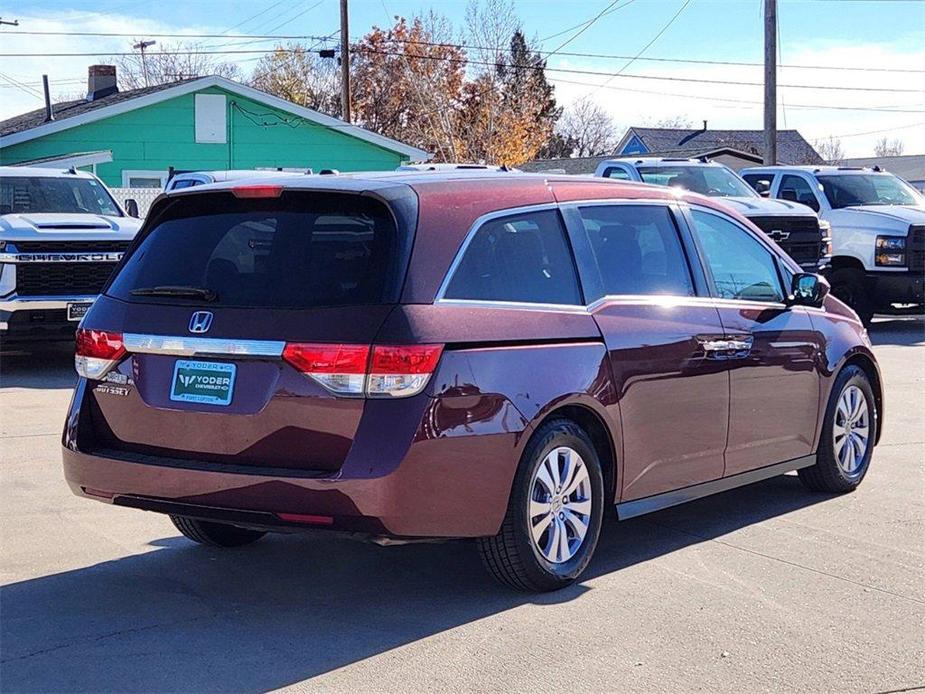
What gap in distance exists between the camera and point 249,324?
16.9 feet

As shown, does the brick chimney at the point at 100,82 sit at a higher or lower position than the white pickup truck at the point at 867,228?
higher

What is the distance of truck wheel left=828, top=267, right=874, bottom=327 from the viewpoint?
1784 cm

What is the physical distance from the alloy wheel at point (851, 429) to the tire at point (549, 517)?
238 centimetres

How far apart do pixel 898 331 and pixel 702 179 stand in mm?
3550

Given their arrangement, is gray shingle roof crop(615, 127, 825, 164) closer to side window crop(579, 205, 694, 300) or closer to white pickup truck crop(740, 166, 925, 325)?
white pickup truck crop(740, 166, 925, 325)

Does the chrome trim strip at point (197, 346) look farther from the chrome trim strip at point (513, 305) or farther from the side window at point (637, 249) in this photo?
the side window at point (637, 249)

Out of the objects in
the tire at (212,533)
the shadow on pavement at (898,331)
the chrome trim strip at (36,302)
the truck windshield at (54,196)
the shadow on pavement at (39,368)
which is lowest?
the shadow on pavement at (39,368)

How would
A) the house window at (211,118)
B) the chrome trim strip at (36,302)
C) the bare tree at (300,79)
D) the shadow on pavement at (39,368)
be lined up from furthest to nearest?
the bare tree at (300,79), the house window at (211,118), the chrome trim strip at (36,302), the shadow on pavement at (39,368)

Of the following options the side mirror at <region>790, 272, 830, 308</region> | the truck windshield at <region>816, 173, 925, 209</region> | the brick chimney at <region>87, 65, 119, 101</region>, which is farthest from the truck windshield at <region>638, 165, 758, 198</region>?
the brick chimney at <region>87, 65, 119, 101</region>

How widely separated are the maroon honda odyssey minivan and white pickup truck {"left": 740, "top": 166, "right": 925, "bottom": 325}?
11.7m

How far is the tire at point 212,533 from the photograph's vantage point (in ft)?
20.6

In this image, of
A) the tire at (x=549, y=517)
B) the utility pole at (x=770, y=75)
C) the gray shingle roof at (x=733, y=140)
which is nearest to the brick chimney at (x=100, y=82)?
the utility pole at (x=770, y=75)

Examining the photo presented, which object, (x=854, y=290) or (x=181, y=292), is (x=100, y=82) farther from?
Result: (x=181, y=292)

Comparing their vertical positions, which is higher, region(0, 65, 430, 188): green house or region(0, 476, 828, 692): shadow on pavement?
region(0, 65, 430, 188): green house
